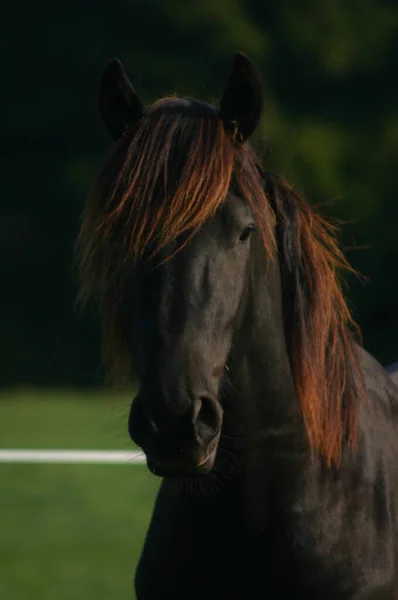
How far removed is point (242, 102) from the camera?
2.68 m

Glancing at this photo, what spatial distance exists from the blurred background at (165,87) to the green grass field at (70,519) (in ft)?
10.5

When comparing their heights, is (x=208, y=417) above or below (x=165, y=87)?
above

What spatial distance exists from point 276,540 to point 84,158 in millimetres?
11138

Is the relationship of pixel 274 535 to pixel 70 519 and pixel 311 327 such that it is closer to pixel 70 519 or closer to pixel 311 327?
pixel 311 327

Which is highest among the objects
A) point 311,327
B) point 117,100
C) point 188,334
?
point 117,100

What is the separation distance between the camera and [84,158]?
13.5m

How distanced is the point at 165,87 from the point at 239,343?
1041cm

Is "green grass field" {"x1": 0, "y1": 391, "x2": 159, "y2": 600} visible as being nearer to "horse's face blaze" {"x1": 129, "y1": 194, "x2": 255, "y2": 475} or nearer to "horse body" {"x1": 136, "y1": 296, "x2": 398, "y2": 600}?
"horse body" {"x1": 136, "y1": 296, "x2": 398, "y2": 600}

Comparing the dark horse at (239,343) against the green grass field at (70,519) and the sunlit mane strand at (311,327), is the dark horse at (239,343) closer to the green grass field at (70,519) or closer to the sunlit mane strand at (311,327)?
the sunlit mane strand at (311,327)

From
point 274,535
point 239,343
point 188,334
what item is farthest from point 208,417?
point 274,535

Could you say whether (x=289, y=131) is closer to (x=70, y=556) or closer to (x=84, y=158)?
(x=84, y=158)

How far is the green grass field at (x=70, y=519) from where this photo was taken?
17.1ft

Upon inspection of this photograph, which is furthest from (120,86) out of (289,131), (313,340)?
(289,131)

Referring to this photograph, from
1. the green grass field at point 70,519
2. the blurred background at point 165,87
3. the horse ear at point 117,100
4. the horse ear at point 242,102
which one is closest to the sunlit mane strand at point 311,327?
the horse ear at point 242,102
